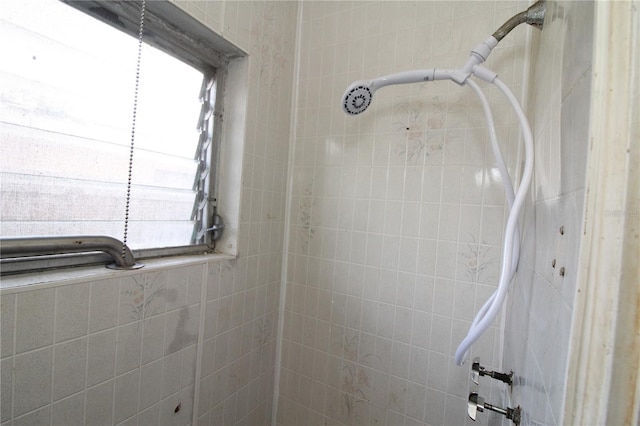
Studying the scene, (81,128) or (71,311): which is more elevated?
(81,128)

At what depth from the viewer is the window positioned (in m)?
0.60

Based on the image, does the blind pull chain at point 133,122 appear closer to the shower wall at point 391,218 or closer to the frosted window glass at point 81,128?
the frosted window glass at point 81,128

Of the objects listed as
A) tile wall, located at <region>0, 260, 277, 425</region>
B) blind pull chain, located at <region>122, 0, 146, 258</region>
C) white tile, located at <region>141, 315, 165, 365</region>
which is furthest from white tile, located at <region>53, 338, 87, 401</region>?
blind pull chain, located at <region>122, 0, 146, 258</region>

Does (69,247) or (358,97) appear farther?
(358,97)

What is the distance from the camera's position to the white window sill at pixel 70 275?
545 millimetres

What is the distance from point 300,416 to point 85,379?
2.86ft

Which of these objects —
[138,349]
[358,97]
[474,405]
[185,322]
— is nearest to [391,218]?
[358,97]

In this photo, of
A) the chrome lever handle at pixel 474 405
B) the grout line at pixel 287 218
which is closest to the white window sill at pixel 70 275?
the grout line at pixel 287 218

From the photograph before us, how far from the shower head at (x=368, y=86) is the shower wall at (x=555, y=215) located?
304 mm

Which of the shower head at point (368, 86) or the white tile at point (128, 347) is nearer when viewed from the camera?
the white tile at point (128, 347)

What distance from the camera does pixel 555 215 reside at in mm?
414

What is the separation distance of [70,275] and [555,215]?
3.20ft

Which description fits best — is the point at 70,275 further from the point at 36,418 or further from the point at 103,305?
the point at 36,418

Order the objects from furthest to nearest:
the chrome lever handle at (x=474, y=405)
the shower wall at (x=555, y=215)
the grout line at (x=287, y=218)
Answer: the grout line at (x=287, y=218) → the chrome lever handle at (x=474, y=405) → the shower wall at (x=555, y=215)
